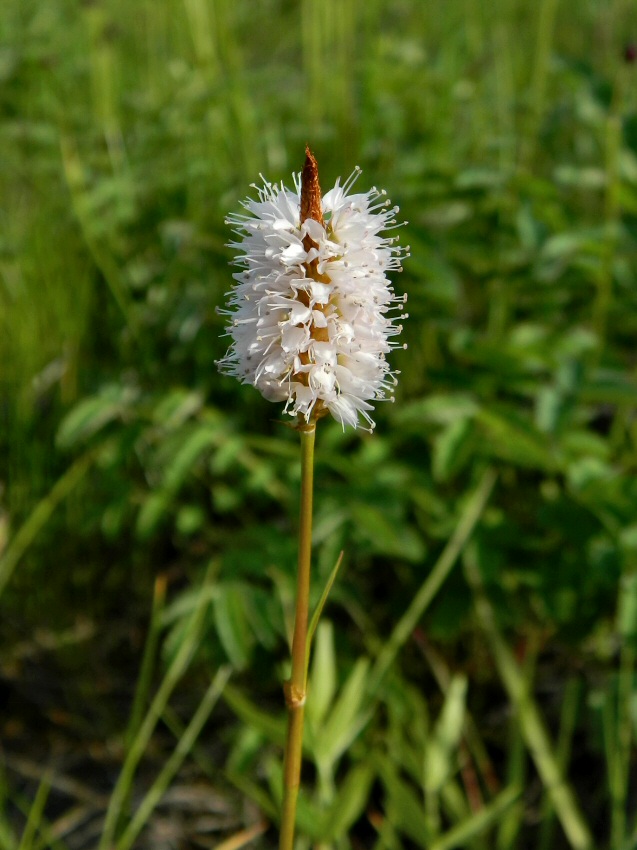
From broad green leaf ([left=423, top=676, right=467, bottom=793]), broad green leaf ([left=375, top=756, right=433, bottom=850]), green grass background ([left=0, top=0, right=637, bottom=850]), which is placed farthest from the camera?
green grass background ([left=0, top=0, right=637, bottom=850])

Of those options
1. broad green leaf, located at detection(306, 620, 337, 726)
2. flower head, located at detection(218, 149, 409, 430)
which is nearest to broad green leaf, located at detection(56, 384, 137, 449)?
broad green leaf, located at detection(306, 620, 337, 726)

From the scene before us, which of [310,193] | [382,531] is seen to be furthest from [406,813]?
[310,193]

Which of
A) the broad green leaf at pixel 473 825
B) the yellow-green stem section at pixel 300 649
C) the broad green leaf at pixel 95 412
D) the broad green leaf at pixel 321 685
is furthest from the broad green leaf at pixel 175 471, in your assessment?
the yellow-green stem section at pixel 300 649

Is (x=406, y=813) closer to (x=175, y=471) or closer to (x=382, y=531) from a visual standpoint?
(x=382, y=531)

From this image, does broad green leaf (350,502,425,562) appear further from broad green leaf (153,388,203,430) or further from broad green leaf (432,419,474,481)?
broad green leaf (153,388,203,430)

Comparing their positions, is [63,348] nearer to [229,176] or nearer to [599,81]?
[229,176]

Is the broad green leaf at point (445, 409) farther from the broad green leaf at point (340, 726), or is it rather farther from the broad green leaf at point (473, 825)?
the broad green leaf at point (473, 825)
